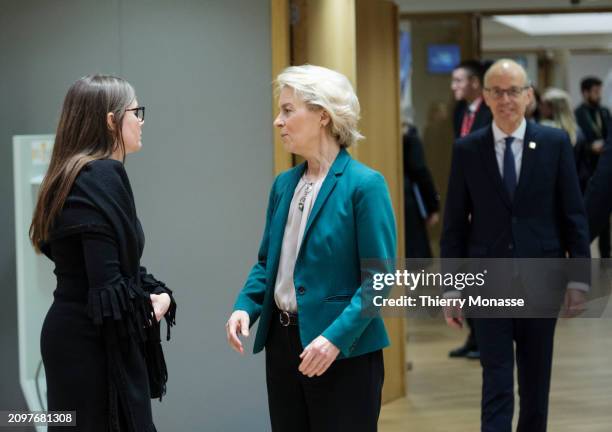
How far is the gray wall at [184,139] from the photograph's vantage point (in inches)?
175

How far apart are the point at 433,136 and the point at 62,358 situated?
8.68 meters

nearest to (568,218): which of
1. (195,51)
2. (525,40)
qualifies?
(195,51)

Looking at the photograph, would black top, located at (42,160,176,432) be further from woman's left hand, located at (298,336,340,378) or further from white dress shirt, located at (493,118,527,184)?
white dress shirt, located at (493,118,527,184)

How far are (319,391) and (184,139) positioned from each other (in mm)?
1889

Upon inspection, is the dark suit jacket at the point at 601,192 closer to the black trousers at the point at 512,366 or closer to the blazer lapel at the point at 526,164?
the blazer lapel at the point at 526,164

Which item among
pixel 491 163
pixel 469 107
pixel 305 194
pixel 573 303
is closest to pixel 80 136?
pixel 305 194

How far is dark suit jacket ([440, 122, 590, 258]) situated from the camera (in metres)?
4.06

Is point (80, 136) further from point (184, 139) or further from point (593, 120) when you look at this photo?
point (593, 120)

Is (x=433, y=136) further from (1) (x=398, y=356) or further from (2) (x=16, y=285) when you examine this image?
(2) (x=16, y=285)

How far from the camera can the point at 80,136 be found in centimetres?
307

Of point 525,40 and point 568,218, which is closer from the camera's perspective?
point 568,218

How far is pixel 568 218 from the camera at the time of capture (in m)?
4.06

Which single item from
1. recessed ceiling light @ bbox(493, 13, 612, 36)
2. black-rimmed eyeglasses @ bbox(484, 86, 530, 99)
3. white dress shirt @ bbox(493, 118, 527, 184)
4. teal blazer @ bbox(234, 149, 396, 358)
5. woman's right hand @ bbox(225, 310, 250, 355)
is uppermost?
recessed ceiling light @ bbox(493, 13, 612, 36)

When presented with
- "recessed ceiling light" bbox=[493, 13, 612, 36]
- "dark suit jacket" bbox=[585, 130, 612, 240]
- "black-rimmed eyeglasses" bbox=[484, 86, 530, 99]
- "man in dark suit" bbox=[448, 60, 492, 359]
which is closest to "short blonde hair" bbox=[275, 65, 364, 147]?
"dark suit jacket" bbox=[585, 130, 612, 240]
